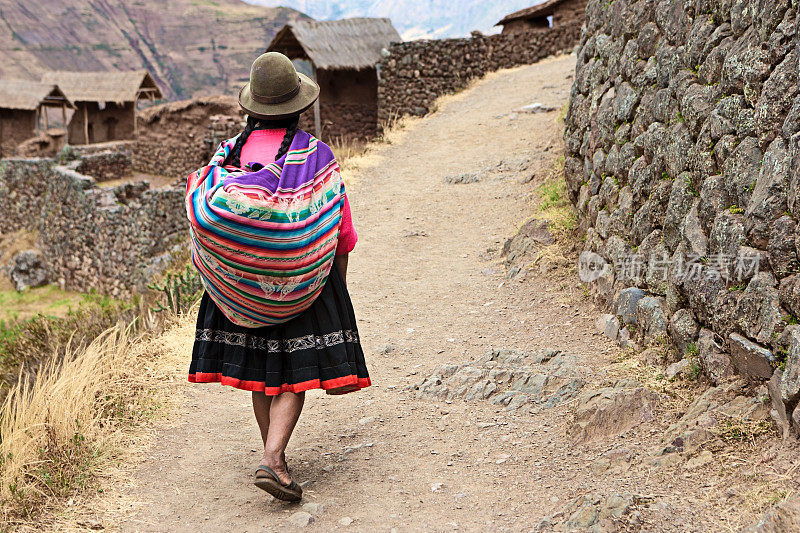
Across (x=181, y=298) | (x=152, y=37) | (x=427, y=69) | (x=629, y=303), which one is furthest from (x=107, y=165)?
(x=152, y=37)

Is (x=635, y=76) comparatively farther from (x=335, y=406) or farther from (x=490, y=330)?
(x=335, y=406)

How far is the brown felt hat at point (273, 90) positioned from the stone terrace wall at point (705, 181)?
2092 millimetres

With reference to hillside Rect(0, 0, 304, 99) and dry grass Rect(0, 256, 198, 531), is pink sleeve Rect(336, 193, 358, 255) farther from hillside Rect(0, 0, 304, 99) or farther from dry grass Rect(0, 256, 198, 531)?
hillside Rect(0, 0, 304, 99)

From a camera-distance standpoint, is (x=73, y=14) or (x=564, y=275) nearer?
(x=564, y=275)

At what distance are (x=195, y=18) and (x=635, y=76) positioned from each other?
64228mm

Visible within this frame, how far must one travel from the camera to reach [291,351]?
128 inches

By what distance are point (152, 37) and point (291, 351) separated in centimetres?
6429

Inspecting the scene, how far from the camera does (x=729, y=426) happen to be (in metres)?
3.09

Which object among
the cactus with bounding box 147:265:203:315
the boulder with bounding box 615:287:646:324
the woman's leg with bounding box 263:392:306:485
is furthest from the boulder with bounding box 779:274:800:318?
the cactus with bounding box 147:265:203:315

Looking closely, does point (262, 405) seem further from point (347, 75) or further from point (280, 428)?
point (347, 75)

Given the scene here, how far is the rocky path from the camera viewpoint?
305 cm

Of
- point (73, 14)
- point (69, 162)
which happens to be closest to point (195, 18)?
point (73, 14)

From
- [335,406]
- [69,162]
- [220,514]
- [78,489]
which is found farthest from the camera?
[69,162]

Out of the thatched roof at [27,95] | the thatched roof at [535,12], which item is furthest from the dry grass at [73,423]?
the thatched roof at [27,95]
